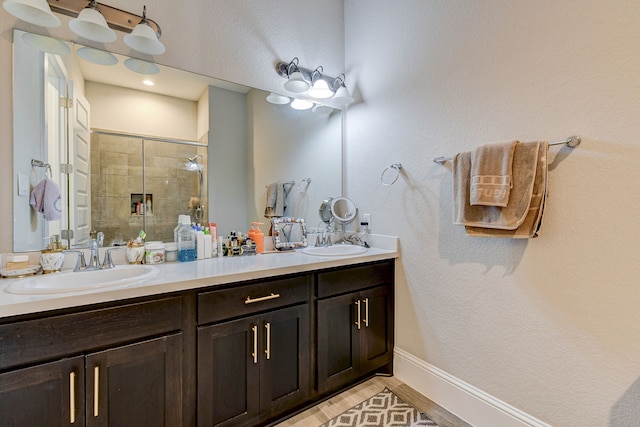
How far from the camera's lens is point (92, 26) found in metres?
1.38

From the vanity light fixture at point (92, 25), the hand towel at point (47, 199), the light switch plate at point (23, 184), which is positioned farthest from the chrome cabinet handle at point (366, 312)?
the vanity light fixture at point (92, 25)

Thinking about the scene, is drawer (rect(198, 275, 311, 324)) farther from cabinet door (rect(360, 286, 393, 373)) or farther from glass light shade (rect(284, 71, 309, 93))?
glass light shade (rect(284, 71, 309, 93))

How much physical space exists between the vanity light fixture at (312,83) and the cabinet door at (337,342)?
141cm

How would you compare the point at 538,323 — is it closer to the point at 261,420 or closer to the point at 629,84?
the point at 629,84

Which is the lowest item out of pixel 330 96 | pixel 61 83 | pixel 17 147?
pixel 17 147

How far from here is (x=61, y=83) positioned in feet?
4.74

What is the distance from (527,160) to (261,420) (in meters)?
1.75

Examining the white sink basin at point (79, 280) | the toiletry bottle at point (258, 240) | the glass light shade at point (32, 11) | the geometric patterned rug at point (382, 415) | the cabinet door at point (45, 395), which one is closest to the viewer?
the cabinet door at point (45, 395)

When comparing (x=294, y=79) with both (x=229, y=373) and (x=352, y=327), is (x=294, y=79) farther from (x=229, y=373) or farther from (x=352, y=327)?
(x=229, y=373)

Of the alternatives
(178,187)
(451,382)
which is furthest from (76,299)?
(451,382)

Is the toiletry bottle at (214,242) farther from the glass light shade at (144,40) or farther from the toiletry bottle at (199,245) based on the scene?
the glass light shade at (144,40)

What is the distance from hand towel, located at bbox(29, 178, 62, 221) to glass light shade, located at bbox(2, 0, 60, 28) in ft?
2.30

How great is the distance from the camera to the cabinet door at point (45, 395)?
0.93m

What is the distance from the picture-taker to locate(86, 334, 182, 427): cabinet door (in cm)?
106
